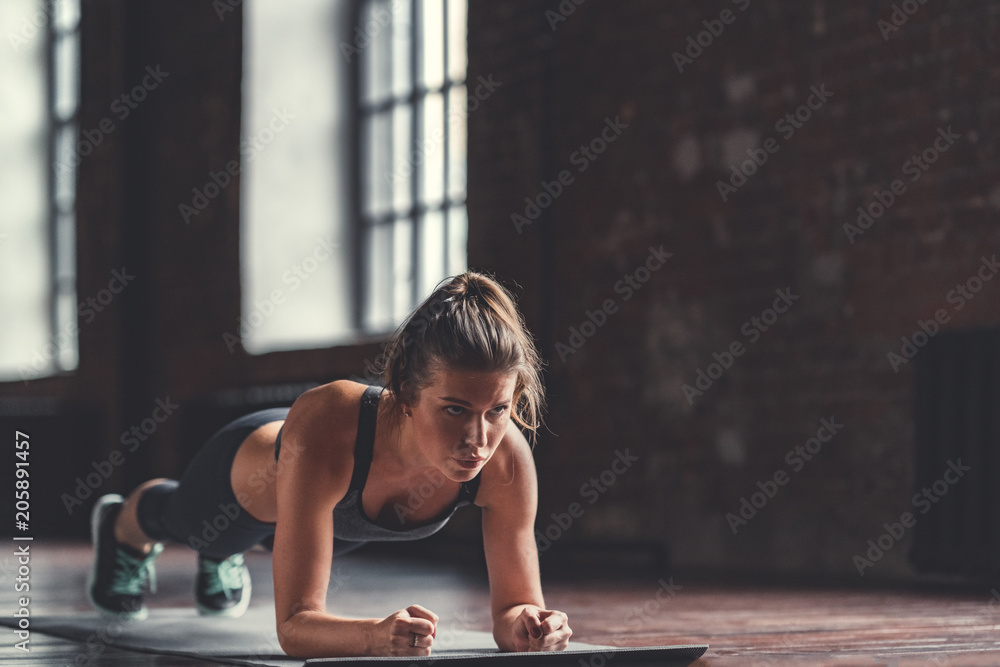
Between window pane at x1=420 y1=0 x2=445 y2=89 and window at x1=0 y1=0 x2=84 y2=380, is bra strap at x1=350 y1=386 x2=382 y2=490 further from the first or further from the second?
window at x1=0 y1=0 x2=84 y2=380

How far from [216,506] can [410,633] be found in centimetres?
86

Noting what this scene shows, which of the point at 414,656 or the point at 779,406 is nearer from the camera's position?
the point at 414,656

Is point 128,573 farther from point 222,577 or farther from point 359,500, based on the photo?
point 359,500

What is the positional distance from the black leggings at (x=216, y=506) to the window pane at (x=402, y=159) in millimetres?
3903

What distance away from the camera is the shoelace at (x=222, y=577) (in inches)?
111

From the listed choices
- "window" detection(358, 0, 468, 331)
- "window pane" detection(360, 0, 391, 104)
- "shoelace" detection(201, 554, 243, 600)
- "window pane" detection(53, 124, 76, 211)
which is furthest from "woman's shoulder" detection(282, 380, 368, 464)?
"window pane" detection(53, 124, 76, 211)

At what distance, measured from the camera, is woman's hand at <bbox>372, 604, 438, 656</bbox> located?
173cm

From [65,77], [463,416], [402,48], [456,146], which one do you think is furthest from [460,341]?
[65,77]

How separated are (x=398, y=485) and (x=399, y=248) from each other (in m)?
4.42

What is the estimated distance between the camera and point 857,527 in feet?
13.1

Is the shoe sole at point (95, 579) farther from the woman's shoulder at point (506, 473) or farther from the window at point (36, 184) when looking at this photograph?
the window at point (36, 184)

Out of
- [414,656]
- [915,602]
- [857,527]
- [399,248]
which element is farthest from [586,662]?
[399,248]

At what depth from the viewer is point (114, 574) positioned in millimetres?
2762

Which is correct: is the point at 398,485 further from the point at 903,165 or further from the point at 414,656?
the point at 903,165
